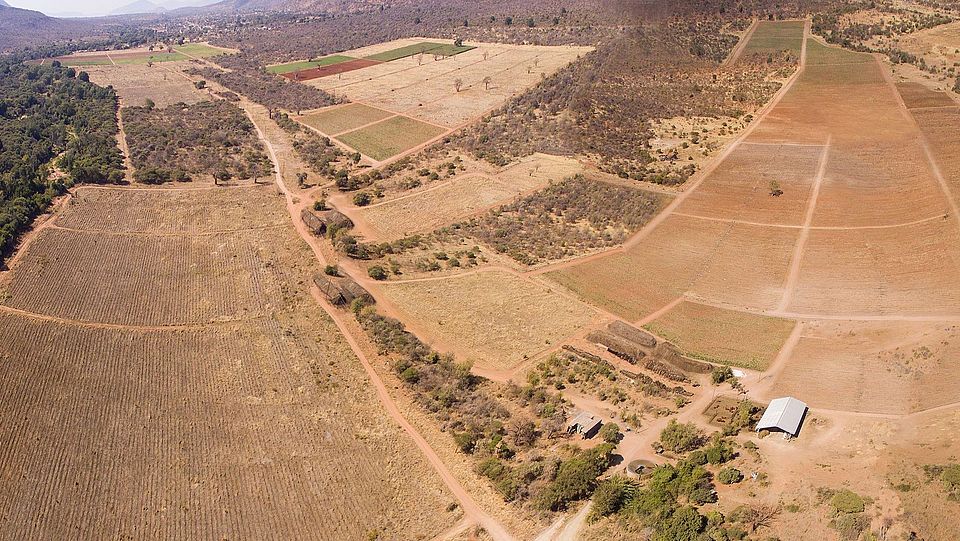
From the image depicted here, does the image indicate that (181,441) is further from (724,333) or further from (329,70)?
(329,70)

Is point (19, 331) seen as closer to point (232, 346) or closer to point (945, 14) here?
point (232, 346)

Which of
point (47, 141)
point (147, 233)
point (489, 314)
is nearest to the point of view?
point (489, 314)

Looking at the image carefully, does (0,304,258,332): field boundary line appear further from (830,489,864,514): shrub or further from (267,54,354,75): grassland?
(267,54,354,75): grassland

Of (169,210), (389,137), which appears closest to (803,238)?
(389,137)

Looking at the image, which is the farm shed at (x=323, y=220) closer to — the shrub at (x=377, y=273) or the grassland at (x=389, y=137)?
the shrub at (x=377, y=273)

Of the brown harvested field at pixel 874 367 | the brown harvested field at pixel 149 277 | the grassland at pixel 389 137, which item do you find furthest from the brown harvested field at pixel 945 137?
the brown harvested field at pixel 149 277

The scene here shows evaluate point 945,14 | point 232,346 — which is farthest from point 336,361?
point 945,14
